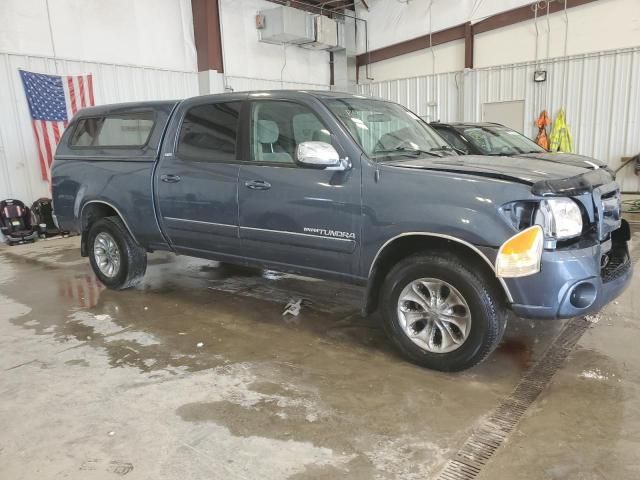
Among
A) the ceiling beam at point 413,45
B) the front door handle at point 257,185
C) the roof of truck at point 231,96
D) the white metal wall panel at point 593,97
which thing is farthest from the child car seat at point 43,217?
the white metal wall panel at point 593,97

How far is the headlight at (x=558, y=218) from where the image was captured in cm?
278

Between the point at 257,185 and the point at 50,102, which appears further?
the point at 50,102

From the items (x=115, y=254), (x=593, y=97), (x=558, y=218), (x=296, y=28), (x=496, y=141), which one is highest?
(x=296, y=28)

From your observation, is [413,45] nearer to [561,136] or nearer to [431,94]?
[431,94]

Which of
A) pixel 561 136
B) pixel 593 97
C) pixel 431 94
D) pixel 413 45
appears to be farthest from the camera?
pixel 413 45

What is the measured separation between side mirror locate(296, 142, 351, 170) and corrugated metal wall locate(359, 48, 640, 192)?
9360 mm

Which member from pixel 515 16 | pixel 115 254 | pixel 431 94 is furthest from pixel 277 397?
pixel 431 94

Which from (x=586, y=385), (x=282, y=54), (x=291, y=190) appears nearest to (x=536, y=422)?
(x=586, y=385)

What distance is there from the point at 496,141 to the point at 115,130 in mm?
5164

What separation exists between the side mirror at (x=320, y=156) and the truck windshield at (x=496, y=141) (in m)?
4.17

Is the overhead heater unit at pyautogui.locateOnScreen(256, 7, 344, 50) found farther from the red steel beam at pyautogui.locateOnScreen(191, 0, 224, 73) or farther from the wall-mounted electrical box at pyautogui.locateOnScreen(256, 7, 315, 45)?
the red steel beam at pyautogui.locateOnScreen(191, 0, 224, 73)

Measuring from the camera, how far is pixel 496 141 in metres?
7.43

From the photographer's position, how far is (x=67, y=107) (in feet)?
30.4

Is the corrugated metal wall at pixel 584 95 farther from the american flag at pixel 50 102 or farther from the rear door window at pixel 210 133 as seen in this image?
the rear door window at pixel 210 133
